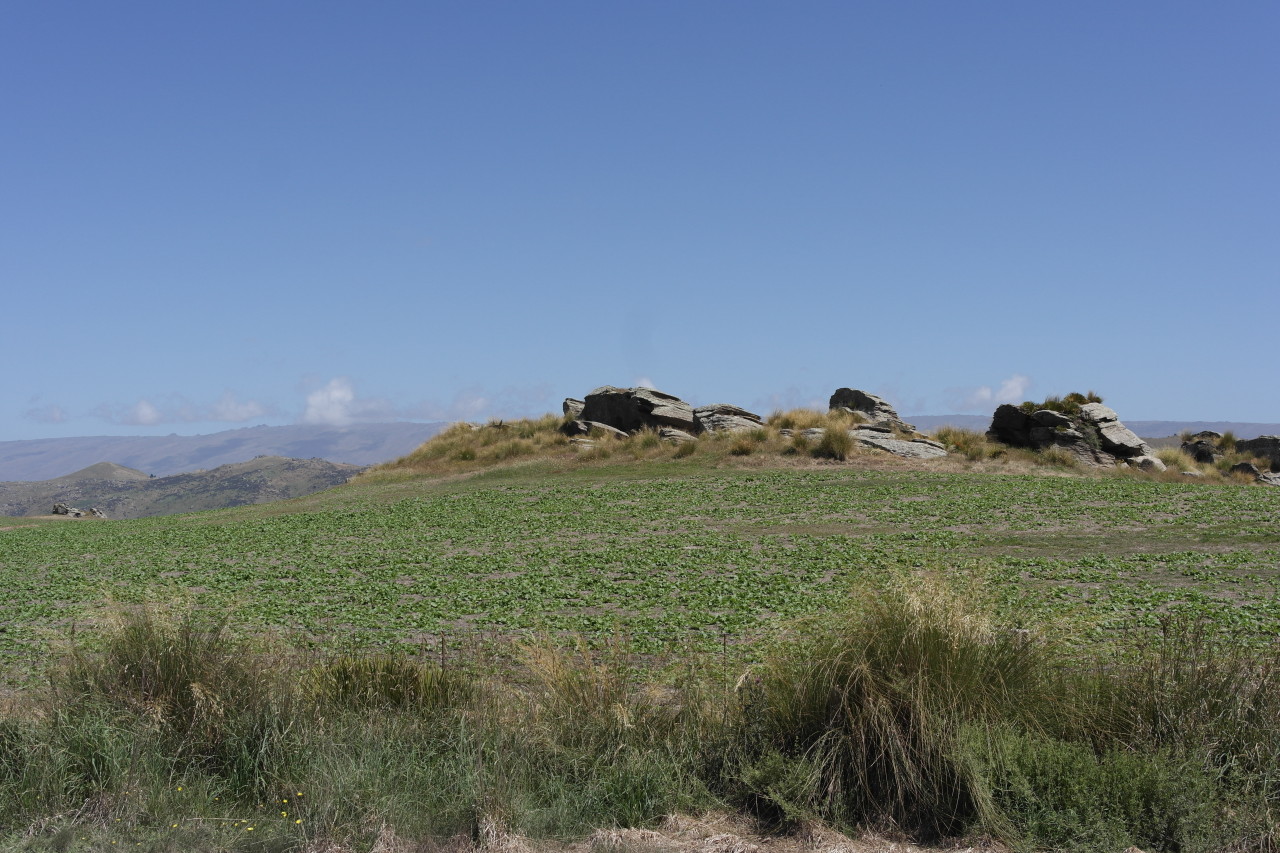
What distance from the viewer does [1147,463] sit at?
34.2m

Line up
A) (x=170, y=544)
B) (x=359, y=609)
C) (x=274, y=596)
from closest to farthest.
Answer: (x=359, y=609), (x=274, y=596), (x=170, y=544)

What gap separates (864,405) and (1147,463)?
44.5 feet

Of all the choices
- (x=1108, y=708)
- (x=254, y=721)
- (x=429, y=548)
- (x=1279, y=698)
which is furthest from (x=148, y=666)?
(x=429, y=548)

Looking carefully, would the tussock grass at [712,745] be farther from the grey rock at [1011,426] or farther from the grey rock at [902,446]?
the grey rock at [1011,426]

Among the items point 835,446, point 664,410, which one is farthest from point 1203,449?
point 664,410

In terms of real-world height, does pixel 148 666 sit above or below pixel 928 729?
above

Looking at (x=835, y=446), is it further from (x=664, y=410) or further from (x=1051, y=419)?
(x=664, y=410)

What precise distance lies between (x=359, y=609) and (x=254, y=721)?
5955 millimetres

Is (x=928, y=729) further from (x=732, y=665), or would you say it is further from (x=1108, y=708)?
(x=732, y=665)

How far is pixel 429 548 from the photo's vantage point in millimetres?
19094

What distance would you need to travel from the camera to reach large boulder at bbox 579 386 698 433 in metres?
41.2

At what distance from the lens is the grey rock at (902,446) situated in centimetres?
3453

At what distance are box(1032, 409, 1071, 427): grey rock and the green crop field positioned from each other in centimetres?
786

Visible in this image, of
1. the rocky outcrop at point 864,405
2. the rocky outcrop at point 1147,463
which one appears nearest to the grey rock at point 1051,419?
the rocky outcrop at point 1147,463
